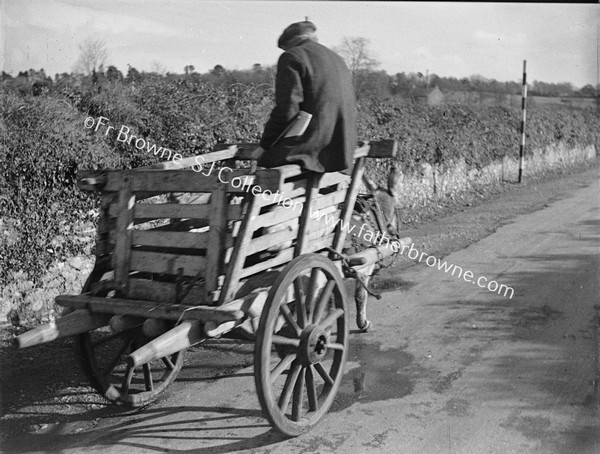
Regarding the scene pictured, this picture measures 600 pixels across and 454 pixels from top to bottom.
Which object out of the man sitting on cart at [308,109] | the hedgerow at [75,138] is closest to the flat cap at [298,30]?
the man sitting on cart at [308,109]

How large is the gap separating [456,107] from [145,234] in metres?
15.7

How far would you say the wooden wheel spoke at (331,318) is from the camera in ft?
14.3

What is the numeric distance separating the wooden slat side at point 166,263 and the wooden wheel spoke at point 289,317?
545mm

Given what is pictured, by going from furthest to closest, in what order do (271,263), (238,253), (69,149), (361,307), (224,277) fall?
1. (69,149)
2. (361,307)
3. (271,263)
4. (224,277)
5. (238,253)

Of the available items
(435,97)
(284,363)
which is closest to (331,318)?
(284,363)

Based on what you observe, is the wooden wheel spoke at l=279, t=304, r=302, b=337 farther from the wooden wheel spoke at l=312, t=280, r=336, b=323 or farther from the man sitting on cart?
the man sitting on cart

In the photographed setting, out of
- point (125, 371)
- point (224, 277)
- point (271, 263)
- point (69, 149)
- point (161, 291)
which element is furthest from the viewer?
point (69, 149)

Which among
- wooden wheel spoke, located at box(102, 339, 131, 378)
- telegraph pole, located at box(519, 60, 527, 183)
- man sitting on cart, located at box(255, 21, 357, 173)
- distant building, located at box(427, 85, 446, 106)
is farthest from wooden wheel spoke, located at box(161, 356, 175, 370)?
telegraph pole, located at box(519, 60, 527, 183)

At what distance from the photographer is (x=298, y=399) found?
4184mm

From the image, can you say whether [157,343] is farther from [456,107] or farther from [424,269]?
[456,107]

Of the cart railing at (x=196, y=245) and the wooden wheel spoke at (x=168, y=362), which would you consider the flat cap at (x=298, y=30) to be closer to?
the cart railing at (x=196, y=245)

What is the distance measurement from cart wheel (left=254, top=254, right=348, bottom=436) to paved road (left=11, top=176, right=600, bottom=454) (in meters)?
0.21

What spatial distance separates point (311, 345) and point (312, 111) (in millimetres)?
1541

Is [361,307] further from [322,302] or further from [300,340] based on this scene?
[300,340]
